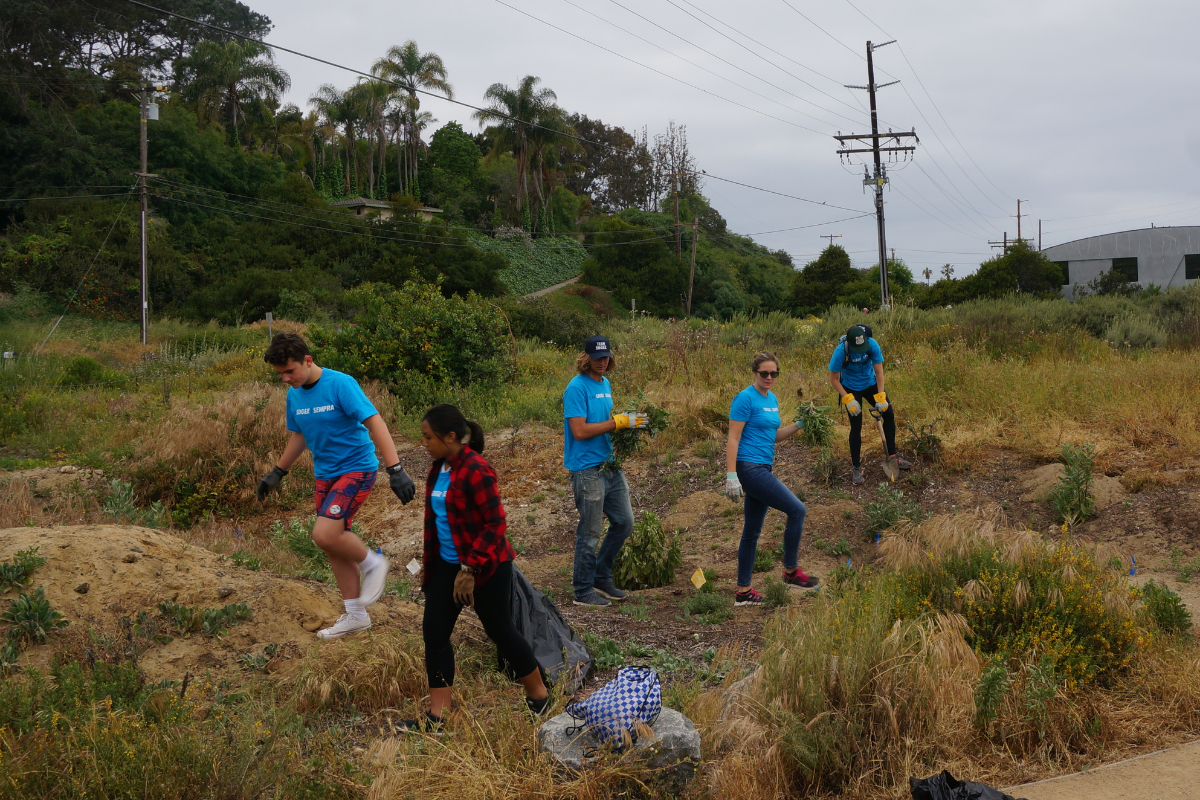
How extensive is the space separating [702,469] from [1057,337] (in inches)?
256

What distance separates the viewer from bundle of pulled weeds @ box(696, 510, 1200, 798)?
11.7 feet

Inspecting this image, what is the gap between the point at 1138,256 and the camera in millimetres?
44688

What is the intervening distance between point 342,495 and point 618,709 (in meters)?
2.16

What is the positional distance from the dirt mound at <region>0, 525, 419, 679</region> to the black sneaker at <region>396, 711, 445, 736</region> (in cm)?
105

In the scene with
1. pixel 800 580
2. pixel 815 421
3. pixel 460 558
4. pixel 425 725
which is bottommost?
pixel 800 580

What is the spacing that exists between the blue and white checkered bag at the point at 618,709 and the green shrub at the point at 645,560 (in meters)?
3.34

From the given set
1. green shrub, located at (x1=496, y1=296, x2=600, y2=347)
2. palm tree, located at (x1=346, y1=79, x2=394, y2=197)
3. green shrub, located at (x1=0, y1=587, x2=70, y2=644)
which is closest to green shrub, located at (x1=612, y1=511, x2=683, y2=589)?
green shrub, located at (x1=0, y1=587, x2=70, y2=644)

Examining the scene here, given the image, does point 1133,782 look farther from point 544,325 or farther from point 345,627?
point 544,325

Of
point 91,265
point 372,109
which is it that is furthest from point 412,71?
point 91,265

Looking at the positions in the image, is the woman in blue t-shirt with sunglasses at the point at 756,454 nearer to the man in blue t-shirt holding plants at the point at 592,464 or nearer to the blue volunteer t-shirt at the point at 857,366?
the man in blue t-shirt holding plants at the point at 592,464

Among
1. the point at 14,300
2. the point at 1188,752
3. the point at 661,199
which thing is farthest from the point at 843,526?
the point at 661,199

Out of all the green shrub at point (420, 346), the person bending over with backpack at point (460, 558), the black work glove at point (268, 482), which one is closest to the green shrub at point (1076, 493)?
the person bending over with backpack at point (460, 558)

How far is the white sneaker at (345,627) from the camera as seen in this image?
184 inches

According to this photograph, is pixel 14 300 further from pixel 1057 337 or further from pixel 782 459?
pixel 1057 337
